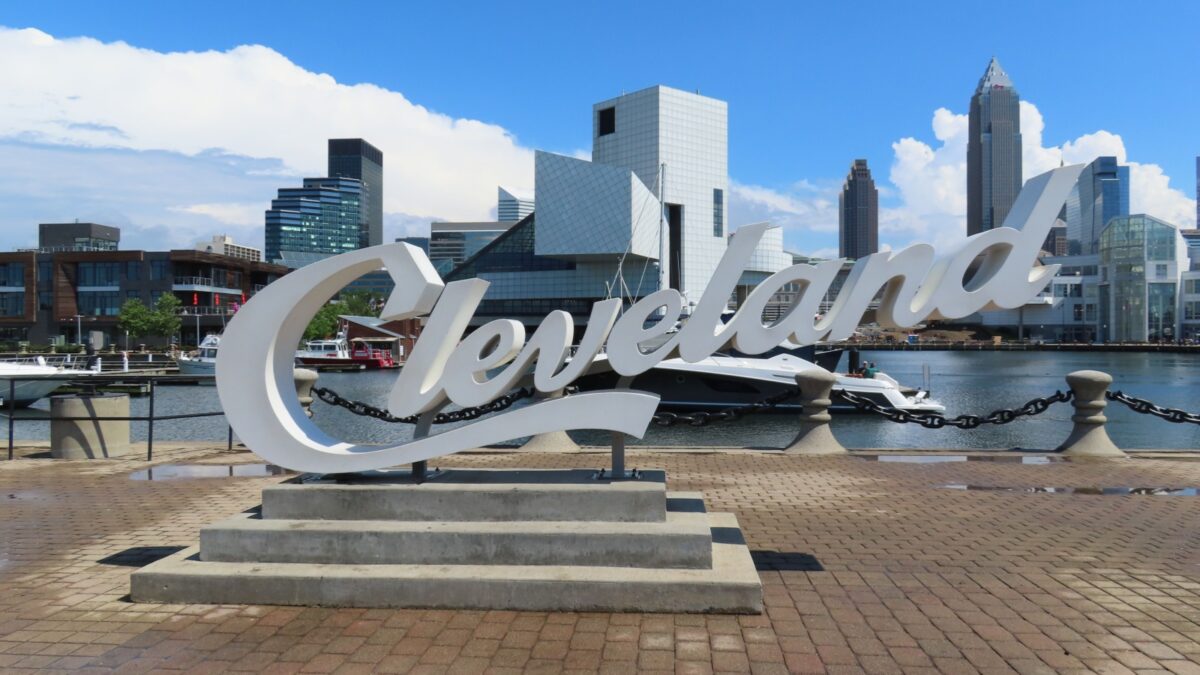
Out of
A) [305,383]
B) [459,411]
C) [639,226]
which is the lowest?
[459,411]

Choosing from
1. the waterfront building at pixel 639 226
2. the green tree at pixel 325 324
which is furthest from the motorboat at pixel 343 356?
the waterfront building at pixel 639 226

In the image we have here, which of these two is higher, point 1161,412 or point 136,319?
point 136,319

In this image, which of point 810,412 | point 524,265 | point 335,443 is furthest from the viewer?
point 524,265

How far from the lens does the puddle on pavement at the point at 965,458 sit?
1220 cm

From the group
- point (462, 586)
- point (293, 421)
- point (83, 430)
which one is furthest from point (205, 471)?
point (462, 586)

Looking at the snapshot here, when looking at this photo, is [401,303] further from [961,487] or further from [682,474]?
[961,487]

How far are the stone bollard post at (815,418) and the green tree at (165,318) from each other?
72.1m

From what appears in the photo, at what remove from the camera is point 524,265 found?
90375mm

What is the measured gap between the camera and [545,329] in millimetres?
6441

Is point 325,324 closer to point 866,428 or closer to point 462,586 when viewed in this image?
point 866,428

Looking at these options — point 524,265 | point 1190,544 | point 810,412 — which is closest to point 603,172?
point 524,265

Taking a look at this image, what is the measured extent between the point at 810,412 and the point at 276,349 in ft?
29.8

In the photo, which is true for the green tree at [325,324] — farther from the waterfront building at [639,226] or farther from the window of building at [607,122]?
the window of building at [607,122]

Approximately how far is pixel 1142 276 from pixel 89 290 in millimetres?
120672
